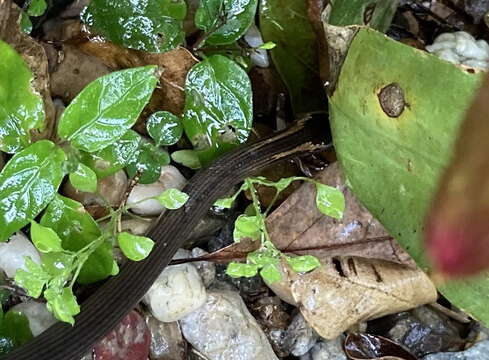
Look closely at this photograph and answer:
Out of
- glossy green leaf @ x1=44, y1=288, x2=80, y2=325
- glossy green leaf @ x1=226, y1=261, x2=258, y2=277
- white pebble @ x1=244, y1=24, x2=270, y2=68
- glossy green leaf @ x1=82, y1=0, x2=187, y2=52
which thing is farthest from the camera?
white pebble @ x1=244, y1=24, x2=270, y2=68

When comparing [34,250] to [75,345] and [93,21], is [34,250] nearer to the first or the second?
[75,345]

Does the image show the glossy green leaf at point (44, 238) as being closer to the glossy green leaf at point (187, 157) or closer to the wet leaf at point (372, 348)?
the glossy green leaf at point (187, 157)

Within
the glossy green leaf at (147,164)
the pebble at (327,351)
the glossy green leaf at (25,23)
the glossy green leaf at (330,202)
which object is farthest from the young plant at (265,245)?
the glossy green leaf at (25,23)

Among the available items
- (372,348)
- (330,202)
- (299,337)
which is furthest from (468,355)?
(330,202)

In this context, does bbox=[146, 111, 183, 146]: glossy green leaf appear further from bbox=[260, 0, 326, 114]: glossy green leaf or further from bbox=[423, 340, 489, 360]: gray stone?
bbox=[423, 340, 489, 360]: gray stone

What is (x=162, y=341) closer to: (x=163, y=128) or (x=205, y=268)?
(x=205, y=268)

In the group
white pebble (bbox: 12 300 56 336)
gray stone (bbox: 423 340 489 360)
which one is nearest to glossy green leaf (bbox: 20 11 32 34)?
white pebble (bbox: 12 300 56 336)
